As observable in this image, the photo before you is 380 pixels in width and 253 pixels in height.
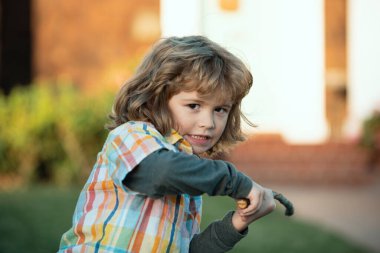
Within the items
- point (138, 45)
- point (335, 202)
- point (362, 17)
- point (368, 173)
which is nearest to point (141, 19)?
point (138, 45)

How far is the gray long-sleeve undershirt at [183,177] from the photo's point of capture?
223cm

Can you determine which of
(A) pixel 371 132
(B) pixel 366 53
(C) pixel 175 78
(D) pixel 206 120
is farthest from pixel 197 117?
(B) pixel 366 53

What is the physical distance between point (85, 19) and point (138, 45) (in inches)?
43.0

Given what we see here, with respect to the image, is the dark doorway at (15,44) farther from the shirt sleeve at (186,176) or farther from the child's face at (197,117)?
the shirt sleeve at (186,176)

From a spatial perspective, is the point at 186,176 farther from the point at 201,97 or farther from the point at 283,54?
the point at 283,54

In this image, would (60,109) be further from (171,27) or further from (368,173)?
(368,173)

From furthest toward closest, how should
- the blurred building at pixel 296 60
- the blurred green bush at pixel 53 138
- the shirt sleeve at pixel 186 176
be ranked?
the blurred building at pixel 296 60, the blurred green bush at pixel 53 138, the shirt sleeve at pixel 186 176

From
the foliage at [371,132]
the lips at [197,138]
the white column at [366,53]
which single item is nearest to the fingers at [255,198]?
the lips at [197,138]

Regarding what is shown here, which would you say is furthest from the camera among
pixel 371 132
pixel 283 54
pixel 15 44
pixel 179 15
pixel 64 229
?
pixel 15 44

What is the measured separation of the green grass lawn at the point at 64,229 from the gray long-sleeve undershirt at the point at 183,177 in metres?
4.34

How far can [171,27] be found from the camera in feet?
46.4

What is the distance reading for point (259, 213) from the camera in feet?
7.96

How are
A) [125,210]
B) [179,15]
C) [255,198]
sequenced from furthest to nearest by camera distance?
[179,15] → [125,210] → [255,198]

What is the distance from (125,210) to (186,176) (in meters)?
0.30
